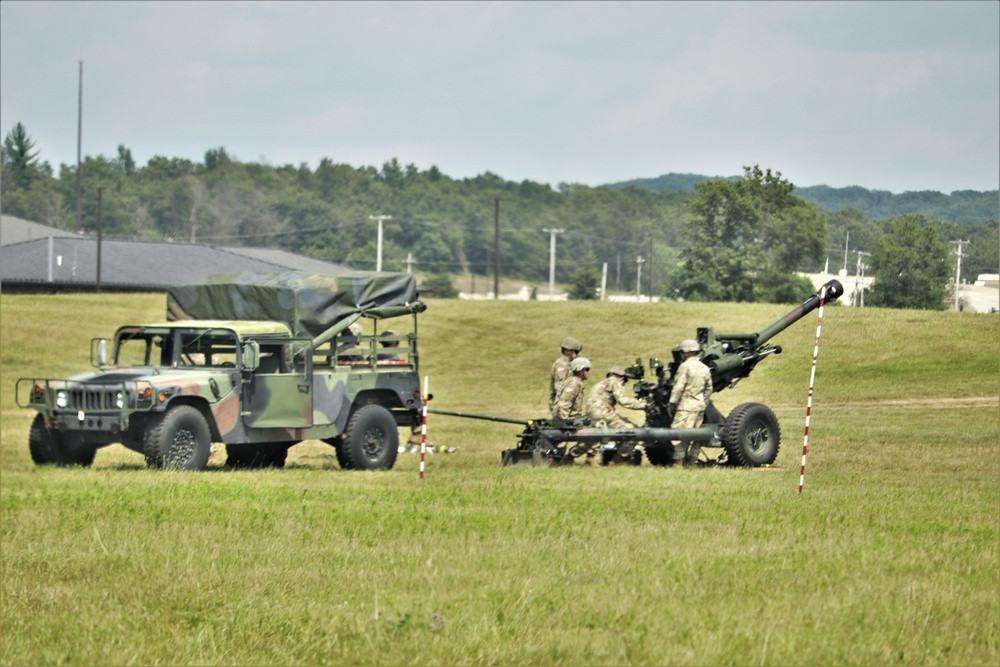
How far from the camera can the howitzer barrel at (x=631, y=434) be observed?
709 inches

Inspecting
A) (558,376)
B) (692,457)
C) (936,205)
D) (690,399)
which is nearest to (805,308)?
(690,399)

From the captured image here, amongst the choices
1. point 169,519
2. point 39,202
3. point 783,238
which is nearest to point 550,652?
point 169,519

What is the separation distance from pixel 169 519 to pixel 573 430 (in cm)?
666

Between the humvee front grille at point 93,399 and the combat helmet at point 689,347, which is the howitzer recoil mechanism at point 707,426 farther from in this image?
the humvee front grille at point 93,399

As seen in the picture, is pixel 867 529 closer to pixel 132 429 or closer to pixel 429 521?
pixel 429 521

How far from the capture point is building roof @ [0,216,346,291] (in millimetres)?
84812

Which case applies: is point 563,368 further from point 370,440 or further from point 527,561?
point 527,561

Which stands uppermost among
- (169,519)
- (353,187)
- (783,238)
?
(353,187)

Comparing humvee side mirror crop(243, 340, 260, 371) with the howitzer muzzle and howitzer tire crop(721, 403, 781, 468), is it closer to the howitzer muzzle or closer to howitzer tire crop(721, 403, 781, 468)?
howitzer tire crop(721, 403, 781, 468)

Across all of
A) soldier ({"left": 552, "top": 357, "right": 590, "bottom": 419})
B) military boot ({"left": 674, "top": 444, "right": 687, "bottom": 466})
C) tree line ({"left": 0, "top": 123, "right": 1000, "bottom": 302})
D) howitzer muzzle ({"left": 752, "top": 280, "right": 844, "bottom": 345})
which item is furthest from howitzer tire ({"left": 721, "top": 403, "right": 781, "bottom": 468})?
tree line ({"left": 0, "top": 123, "right": 1000, "bottom": 302})

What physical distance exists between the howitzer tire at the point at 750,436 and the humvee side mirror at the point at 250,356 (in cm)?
639

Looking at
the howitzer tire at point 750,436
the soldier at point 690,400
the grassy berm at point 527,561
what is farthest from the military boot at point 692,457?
the grassy berm at point 527,561

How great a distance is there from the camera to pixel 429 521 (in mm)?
12547

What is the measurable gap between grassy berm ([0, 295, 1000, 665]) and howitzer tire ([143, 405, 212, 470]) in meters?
0.61
